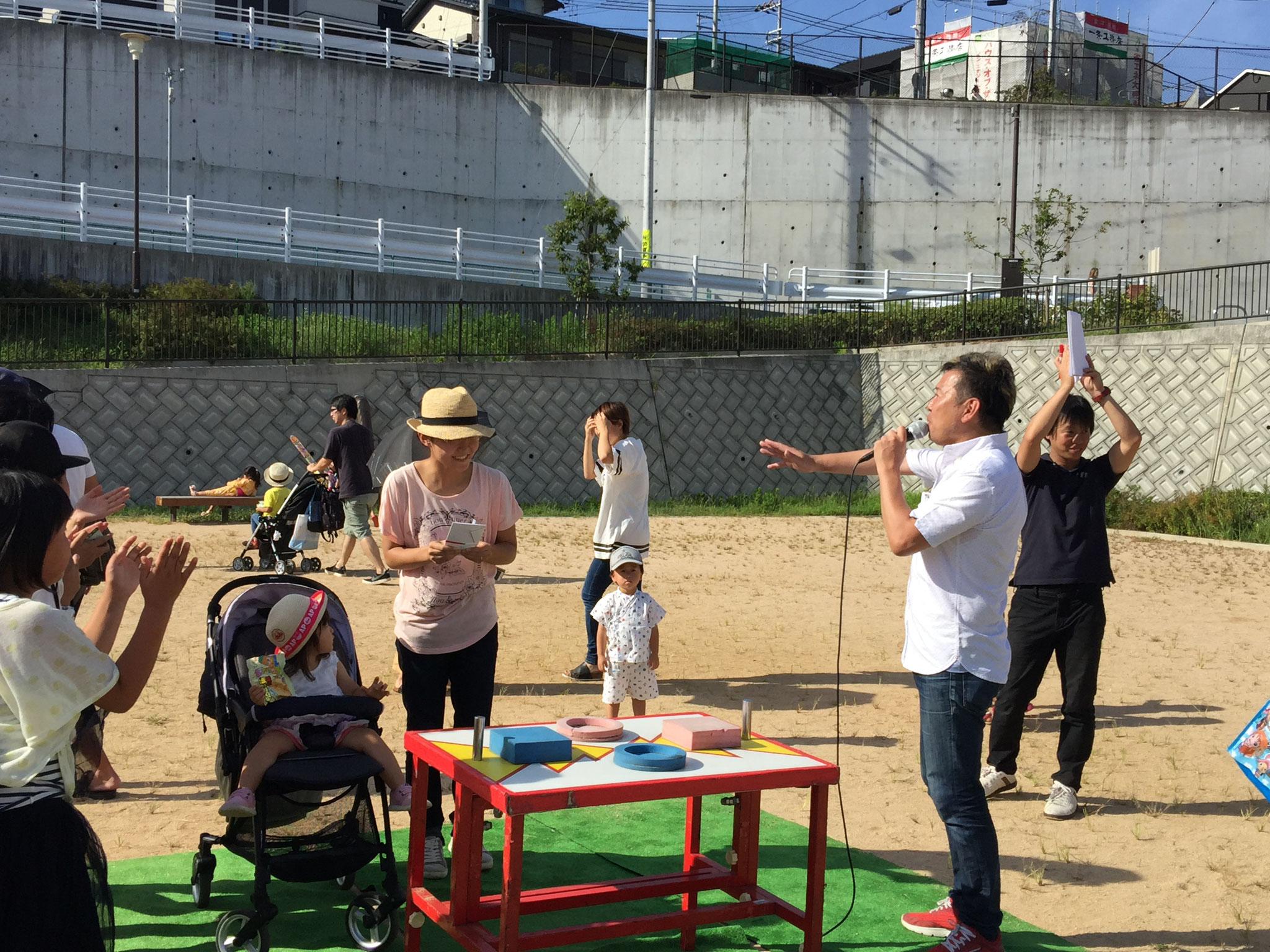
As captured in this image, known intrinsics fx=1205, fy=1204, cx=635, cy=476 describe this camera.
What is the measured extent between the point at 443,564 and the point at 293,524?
869 cm

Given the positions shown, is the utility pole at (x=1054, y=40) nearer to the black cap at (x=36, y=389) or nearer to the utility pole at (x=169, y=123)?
the utility pole at (x=169, y=123)

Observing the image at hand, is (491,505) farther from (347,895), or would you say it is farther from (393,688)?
(393,688)

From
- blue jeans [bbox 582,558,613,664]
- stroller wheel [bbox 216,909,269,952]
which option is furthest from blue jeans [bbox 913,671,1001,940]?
blue jeans [bbox 582,558,613,664]

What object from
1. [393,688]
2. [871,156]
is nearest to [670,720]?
[393,688]

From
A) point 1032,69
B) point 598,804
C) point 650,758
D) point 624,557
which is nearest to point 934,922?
point 650,758

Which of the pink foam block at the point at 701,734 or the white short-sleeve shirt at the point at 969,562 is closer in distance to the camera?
the white short-sleeve shirt at the point at 969,562

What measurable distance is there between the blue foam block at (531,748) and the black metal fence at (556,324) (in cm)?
1663

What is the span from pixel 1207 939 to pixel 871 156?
3456 centimetres

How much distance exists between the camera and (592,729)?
416 cm

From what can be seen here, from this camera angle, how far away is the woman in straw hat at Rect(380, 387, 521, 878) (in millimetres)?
4816

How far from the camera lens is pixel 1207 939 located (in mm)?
4477

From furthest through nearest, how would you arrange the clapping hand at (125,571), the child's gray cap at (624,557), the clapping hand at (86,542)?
the child's gray cap at (624,557)
the clapping hand at (86,542)
the clapping hand at (125,571)

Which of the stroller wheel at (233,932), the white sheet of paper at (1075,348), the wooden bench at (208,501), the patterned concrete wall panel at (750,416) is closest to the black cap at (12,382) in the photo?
the stroller wheel at (233,932)

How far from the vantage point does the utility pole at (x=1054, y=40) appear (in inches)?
1523
